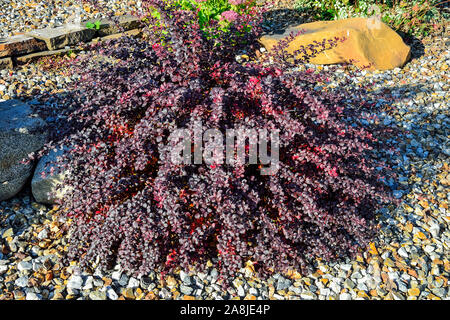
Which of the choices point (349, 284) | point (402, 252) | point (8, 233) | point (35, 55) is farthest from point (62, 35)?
point (402, 252)

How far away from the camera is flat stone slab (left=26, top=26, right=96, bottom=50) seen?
5555 millimetres

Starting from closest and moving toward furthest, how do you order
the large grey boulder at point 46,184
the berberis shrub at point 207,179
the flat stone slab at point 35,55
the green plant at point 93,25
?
the berberis shrub at point 207,179
the large grey boulder at point 46,184
the flat stone slab at point 35,55
the green plant at point 93,25

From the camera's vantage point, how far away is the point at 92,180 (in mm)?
2867

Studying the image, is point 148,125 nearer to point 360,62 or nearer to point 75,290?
point 75,290

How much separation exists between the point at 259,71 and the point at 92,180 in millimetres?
1549

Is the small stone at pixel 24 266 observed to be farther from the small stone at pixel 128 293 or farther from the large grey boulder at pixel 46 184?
the small stone at pixel 128 293

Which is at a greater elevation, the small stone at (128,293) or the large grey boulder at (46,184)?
the large grey boulder at (46,184)

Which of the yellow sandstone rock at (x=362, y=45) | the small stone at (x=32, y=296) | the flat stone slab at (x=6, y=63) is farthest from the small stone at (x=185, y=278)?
the flat stone slab at (x=6, y=63)

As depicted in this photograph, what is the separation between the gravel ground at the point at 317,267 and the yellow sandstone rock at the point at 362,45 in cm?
190

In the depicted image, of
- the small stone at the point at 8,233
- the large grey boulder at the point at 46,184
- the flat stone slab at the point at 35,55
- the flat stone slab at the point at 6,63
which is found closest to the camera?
the small stone at the point at 8,233

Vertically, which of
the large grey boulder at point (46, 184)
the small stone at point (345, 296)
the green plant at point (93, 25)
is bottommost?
the small stone at point (345, 296)

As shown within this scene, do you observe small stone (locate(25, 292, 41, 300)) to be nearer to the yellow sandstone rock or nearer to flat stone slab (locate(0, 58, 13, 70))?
flat stone slab (locate(0, 58, 13, 70))

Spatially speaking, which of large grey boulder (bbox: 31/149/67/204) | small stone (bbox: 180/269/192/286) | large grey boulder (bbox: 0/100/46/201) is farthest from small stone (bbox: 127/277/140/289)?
large grey boulder (bbox: 0/100/46/201)

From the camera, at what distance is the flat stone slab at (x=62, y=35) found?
219 inches
